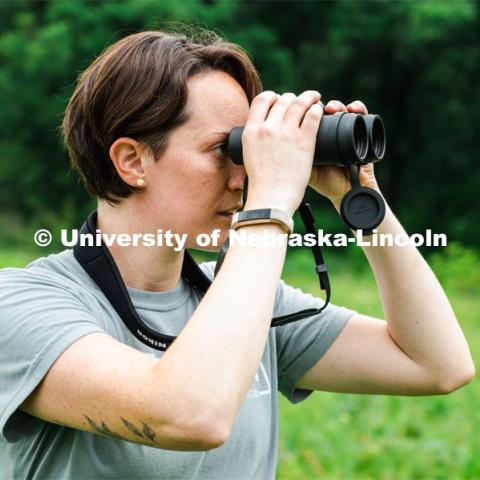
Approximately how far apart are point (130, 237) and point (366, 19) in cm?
1804

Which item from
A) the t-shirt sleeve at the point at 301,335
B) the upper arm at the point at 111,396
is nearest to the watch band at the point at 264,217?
the upper arm at the point at 111,396

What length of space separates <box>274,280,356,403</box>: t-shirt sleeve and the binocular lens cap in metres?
0.39

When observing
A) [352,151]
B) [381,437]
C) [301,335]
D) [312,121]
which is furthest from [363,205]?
[381,437]

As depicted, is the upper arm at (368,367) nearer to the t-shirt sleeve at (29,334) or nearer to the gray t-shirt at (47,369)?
the gray t-shirt at (47,369)

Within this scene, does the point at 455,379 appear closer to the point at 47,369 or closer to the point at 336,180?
the point at 336,180

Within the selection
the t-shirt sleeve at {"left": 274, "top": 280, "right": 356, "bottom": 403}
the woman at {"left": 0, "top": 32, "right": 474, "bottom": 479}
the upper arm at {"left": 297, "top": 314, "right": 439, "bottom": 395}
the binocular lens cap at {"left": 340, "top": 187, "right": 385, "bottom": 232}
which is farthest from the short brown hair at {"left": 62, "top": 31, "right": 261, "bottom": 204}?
the upper arm at {"left": 297, "top": 314, "right": 439, "bottom": 395}

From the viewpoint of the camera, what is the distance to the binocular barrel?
1.76 m

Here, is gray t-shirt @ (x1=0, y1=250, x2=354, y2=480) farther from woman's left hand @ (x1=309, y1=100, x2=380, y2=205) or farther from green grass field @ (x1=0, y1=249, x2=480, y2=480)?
green grass field @ (x1=0, y1=249, x2=480, y2=480)

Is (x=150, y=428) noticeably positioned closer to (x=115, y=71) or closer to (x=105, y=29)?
(x=115, y=71)

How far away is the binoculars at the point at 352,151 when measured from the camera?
1.77 m

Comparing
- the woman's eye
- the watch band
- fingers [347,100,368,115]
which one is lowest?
the watch band

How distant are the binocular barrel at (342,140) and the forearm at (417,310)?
24 cm

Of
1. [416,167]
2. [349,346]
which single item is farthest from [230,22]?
[349,346]

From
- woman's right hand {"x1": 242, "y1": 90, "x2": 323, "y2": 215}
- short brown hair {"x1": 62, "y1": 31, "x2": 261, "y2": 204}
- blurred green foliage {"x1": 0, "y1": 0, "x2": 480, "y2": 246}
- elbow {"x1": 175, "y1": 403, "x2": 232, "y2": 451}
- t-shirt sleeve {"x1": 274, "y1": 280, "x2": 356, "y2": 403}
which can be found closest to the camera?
elbow {"x1": 175, "y1": 403, "x2": 232, "y2": 451}
